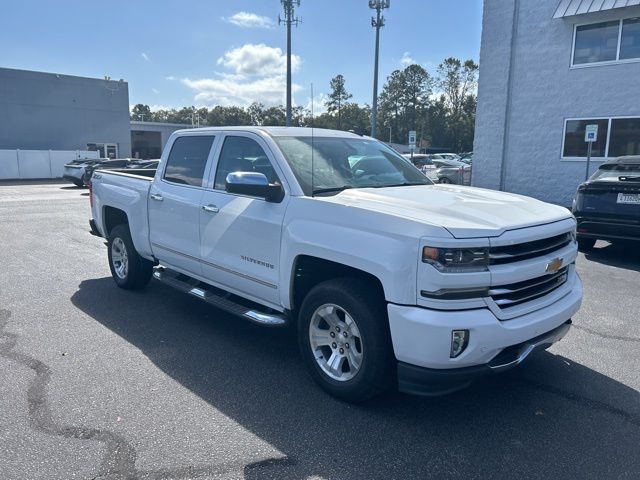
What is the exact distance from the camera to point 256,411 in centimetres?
354

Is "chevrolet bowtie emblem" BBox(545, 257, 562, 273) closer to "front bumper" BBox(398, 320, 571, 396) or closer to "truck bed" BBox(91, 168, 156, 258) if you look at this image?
"front bumper" BBox(398, 320, 571, 396)

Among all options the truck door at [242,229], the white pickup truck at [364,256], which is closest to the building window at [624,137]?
the white pickup truck at [364,256]

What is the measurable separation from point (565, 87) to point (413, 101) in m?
78.8

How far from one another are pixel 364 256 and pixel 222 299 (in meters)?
1.84

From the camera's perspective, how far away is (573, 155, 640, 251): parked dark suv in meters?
7.70

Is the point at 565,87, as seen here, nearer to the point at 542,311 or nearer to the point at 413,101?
the point at 542,311

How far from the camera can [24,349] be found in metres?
4.55

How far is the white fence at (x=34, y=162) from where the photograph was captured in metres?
31.3

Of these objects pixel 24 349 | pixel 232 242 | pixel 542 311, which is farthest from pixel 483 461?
pixel 24 349

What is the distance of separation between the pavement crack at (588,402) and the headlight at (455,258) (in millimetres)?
1422

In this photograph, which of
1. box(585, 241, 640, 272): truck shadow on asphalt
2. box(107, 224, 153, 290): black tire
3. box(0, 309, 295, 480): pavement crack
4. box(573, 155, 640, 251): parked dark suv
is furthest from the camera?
box(585, 241, 640, 272): truck shadow on asphalt

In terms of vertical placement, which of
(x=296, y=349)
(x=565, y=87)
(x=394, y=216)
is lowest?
(x=296, y=349)

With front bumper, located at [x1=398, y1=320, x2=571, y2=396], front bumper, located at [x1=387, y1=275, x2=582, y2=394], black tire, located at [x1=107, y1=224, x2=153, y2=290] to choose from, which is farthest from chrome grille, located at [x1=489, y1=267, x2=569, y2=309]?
black tire, located at [x1=107, y1=224, x2=153, y2=290]

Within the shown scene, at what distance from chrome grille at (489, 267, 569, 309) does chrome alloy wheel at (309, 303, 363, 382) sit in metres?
0.93
